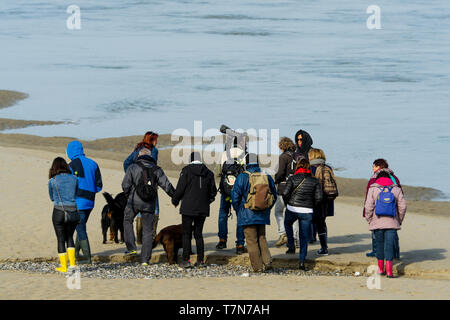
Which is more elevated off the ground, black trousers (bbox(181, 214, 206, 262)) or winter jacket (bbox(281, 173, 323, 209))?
winter jacket (bbox(281, 173, 323, 209))

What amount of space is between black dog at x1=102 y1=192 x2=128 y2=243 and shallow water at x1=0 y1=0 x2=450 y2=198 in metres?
10.8

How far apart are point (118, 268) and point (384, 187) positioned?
3.86 metres

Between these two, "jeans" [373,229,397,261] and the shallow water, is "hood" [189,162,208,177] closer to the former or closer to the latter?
"jeans" [373,229,397,261]

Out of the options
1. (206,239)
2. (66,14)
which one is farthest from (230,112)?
(66,14)

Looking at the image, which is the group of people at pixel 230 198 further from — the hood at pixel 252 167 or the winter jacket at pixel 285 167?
the winter jacket at pixel 285 167

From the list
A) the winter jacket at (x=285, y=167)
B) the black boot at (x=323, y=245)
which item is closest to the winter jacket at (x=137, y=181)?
the winter jacket at (x=285, y=167)

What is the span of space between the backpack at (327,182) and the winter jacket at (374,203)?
2.85 ft

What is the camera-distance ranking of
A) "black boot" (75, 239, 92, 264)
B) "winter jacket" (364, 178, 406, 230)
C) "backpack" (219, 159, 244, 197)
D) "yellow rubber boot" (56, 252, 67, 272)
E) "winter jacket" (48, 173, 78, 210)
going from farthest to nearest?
1. "backpack" (219, 159, 244, 197)
2. "black boot" (75, 239, 92, 264)
3. "winter jacket" (364, 178, 406, 230)
4. "yellow rubber boot" (56, 252, 67, 272)
5. "winter jacket" (48, 173, 78, 210)

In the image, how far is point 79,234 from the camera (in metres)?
11.4

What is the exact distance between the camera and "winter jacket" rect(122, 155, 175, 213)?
11.2 m

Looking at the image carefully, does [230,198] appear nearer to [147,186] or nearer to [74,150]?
[147,186]

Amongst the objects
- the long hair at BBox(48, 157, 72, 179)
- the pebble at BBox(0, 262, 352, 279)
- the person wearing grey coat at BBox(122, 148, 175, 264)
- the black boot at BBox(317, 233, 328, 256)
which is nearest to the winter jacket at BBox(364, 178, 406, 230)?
the pebble at BBox(0, 262, 352, 279)

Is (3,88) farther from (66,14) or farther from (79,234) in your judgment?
(66,14)

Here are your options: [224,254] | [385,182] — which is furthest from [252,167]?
[385,182]
